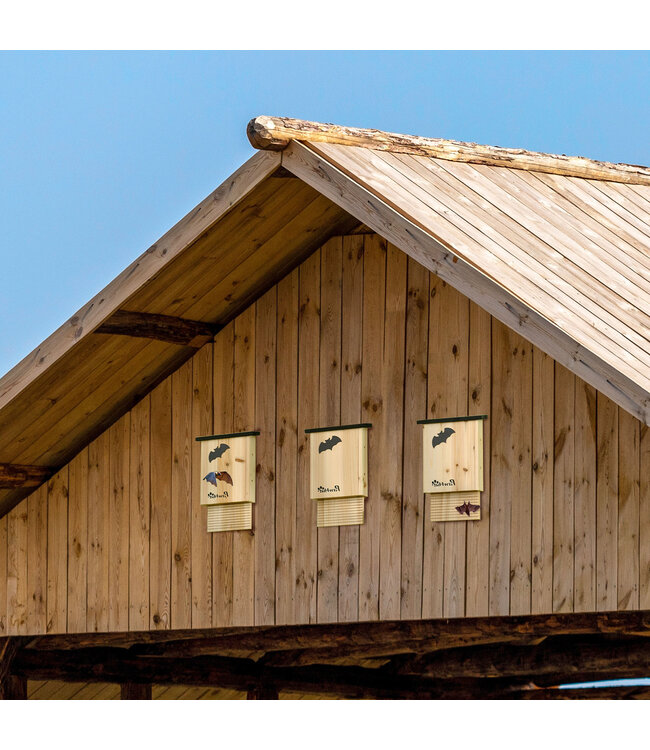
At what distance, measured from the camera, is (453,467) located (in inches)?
391

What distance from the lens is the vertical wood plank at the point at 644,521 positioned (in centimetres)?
895

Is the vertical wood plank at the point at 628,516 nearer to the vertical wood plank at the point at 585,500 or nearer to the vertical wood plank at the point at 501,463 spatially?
the vertical wood plank at the point at 585,500

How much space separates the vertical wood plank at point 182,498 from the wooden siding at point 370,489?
1cm

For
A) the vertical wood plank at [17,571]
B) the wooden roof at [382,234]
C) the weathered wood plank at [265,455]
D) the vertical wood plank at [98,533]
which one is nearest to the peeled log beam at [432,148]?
the wooden roof at [382,234]

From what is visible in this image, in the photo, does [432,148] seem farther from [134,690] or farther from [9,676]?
[9,676]

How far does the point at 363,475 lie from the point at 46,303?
7514cm

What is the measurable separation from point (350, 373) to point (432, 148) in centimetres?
160

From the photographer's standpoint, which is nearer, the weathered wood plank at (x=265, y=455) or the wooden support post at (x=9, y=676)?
the weathered wood plank at (x=265, y=455)

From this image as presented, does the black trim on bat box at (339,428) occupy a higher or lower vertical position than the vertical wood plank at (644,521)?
higher

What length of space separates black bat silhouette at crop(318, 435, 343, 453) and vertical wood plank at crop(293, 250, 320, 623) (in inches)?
5.9

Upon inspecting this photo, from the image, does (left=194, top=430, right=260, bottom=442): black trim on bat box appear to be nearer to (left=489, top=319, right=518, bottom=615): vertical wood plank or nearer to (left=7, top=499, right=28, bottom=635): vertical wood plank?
(left=7, top=499, right=28, bottom=635): vertical wood plank

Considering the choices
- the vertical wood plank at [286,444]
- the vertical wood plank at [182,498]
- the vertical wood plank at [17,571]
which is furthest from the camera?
the vertical wood plank at [17,571]

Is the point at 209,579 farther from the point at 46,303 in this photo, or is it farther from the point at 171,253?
the point at 46,303
